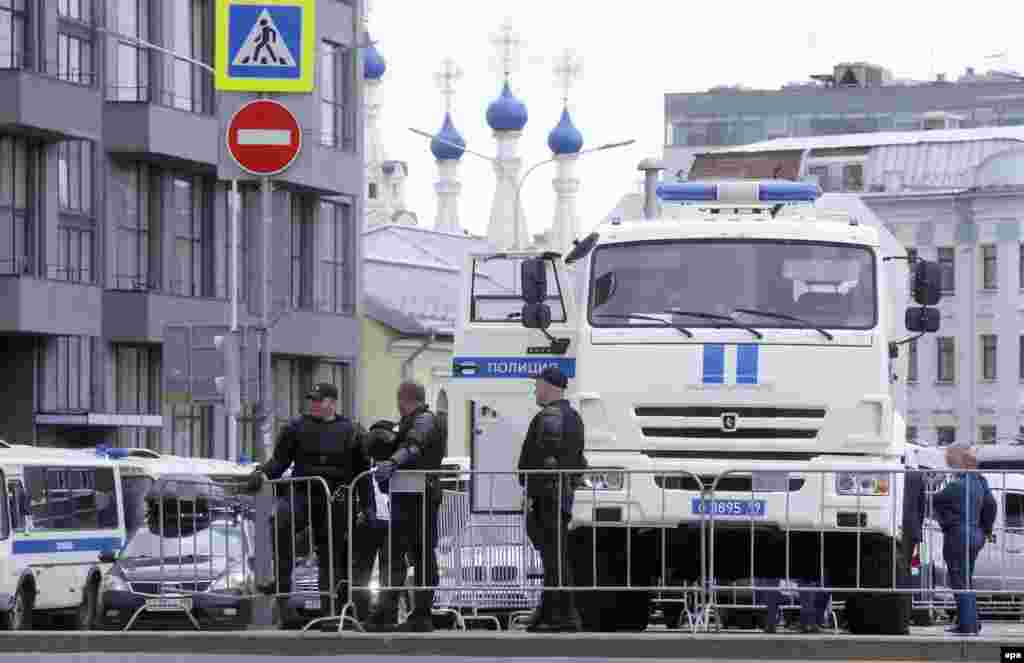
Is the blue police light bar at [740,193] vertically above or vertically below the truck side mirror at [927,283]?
above

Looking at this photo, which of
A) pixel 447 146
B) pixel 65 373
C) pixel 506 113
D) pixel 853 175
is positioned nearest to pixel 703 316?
pixel 65 373

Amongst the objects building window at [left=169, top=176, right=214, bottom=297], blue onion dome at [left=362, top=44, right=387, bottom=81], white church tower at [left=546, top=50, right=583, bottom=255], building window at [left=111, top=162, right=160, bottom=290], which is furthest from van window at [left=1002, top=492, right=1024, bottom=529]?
blue onion dome at [left=362, top=44, right=387, bottom=81]

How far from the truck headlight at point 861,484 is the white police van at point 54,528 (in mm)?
12931

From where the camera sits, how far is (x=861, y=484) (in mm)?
19297

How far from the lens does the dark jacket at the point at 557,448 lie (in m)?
19.2

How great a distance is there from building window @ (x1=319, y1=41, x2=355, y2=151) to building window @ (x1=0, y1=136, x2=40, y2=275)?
11655 mm

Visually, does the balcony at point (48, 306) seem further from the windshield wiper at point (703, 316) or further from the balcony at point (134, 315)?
the windshield wiper at point (703, 316)

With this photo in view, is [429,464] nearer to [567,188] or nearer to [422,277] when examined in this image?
[422,277]

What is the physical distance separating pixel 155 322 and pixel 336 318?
8.84 meters

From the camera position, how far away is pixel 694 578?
1936 cm

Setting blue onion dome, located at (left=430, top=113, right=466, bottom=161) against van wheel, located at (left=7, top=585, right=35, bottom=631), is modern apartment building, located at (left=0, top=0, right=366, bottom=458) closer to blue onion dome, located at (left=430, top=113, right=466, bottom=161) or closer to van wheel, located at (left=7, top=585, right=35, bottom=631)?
van wheel, located at (left=7, top=585, right=35, bottom=631)

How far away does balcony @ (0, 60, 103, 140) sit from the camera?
4959cm

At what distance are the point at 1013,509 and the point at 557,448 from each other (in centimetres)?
368

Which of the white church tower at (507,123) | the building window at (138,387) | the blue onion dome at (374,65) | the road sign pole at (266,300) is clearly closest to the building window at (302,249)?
the building window at (138,387)
